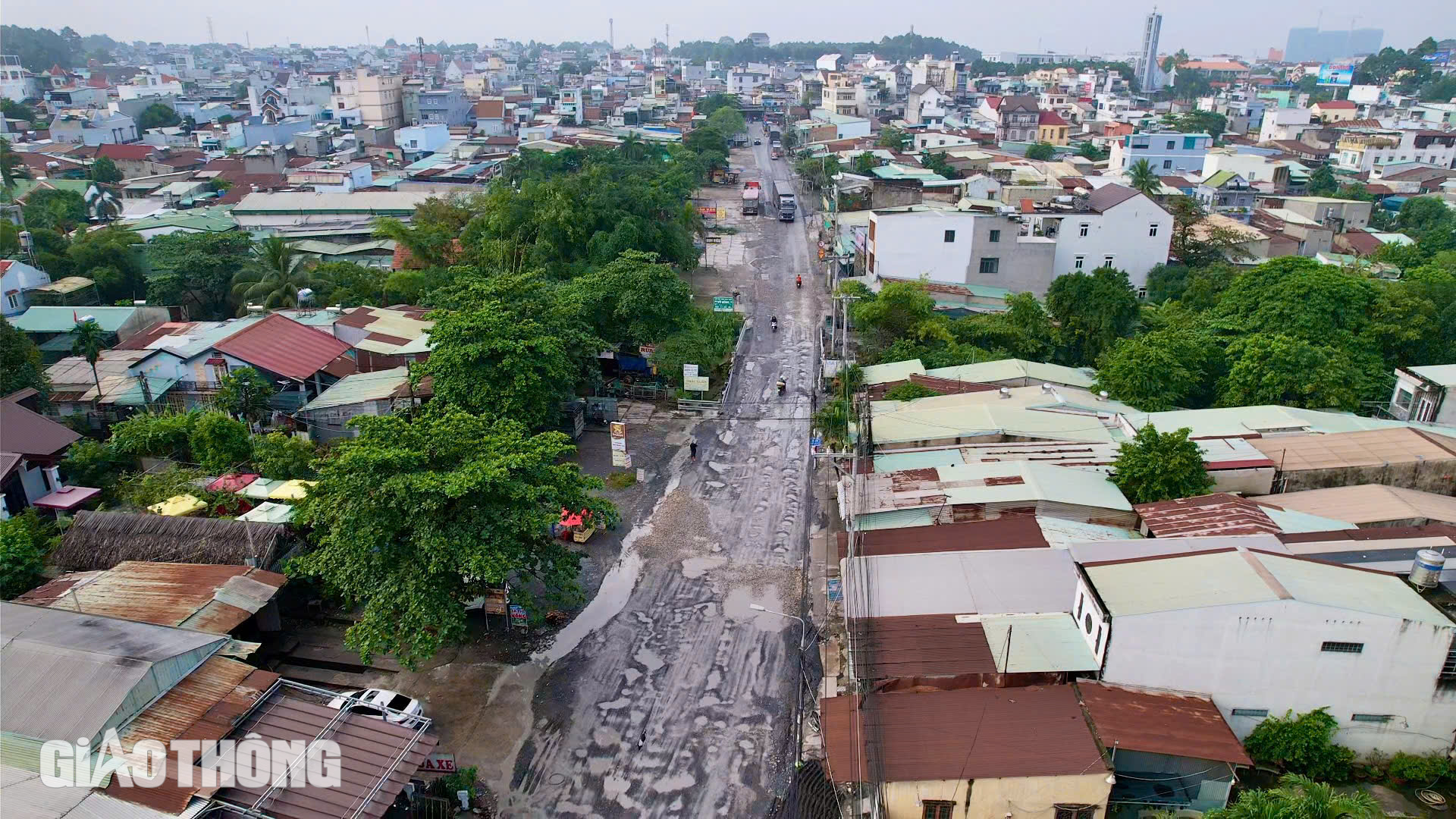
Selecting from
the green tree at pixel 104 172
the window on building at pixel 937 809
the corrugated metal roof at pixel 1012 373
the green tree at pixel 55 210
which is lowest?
the window on building at pixel 937 809

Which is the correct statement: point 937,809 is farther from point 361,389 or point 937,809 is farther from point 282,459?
point 361,389

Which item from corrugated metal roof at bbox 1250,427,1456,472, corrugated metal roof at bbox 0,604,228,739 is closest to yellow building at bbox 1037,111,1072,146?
corrugated metal roof at bbox 1250,427,1456,472

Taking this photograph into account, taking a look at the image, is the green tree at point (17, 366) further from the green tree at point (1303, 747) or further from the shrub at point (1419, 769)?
the shrub at point (1419, 769)

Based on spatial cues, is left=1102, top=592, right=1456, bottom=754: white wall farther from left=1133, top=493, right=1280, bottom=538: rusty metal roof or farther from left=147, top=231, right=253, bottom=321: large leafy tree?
left=147, top=231, right=253, bottom=321: large leafy tree

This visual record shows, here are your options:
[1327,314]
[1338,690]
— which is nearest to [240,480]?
[1338,690]

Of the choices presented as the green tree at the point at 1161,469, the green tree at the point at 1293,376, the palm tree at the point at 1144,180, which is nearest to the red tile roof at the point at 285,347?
the green tree at the point at 1161,469

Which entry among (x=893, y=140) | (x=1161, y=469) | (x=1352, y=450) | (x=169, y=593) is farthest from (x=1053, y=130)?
(x=169, y=593)

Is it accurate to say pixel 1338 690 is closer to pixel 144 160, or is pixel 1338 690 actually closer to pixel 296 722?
pixel 296 722
